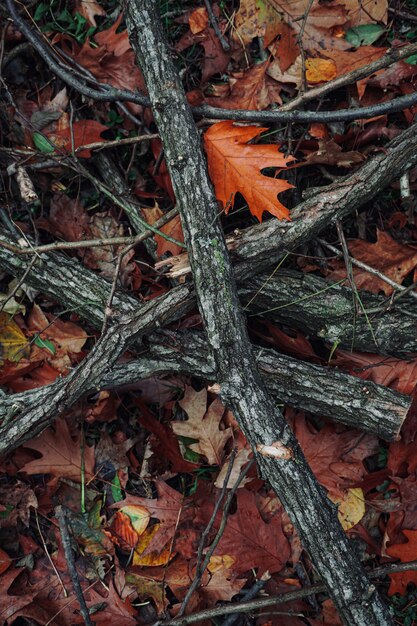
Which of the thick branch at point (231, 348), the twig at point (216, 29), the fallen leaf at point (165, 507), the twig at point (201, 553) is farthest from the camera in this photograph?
the twig at point (216, 29)

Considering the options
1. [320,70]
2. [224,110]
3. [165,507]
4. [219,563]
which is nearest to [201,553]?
[219,563]

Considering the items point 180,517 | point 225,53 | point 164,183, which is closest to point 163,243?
point 164,183

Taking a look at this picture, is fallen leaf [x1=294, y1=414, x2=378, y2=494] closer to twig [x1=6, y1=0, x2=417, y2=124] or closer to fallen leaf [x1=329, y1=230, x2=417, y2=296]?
fallen leaf [x1=329, y1=230, x2=417, y2=296]

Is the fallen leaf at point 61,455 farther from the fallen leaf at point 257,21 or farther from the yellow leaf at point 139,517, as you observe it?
the fallen leaf at point 257,21

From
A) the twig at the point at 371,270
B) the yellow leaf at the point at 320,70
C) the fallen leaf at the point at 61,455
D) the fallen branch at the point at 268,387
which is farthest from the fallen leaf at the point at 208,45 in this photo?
the fallen leaf at the point at 61,455

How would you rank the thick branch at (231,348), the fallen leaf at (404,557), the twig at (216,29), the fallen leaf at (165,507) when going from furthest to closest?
the twig at (216,29), the fallen leaf at (165,507), the fallen leaf at (404,557), the thick branch at (231,348)
